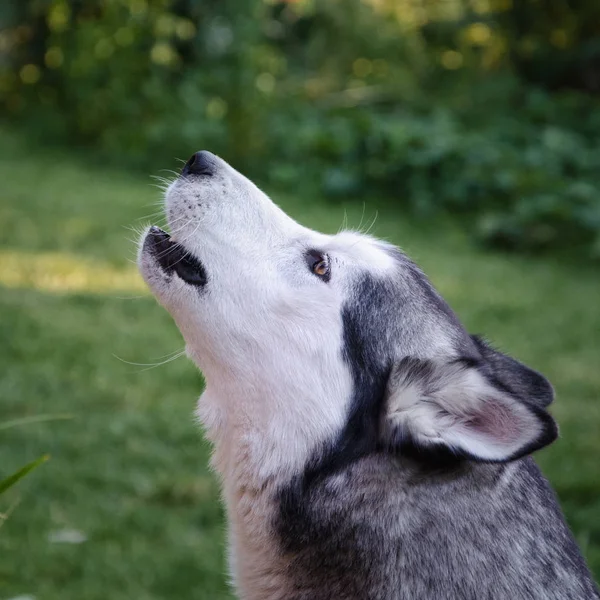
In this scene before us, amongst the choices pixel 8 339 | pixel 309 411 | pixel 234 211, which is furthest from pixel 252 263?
pixel 8 339

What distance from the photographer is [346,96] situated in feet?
38.2

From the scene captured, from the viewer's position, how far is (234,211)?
8.84ft

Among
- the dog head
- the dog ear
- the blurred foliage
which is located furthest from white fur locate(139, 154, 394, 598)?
the blurred foliage

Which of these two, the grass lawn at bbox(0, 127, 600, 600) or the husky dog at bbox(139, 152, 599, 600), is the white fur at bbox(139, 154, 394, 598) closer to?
the husky dog at bbox(139, 152, 599, 600)

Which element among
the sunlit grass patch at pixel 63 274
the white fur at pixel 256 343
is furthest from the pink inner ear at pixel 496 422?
the sunlit grass patch at pixel 63 274

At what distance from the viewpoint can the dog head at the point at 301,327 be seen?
2477 mm

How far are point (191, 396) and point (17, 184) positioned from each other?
178 inches

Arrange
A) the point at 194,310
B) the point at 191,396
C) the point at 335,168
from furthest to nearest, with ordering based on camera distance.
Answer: the point at 335,168
the point at 191,396
the point at 194,310

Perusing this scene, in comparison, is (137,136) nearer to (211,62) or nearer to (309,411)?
(211,62)

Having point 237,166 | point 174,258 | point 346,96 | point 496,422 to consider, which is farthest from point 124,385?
point 346,96

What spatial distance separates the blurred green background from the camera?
4.20 m

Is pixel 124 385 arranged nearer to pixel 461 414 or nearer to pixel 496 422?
pixel 461 414

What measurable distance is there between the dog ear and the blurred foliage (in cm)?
626

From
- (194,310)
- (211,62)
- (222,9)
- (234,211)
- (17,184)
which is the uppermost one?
(234,211)
